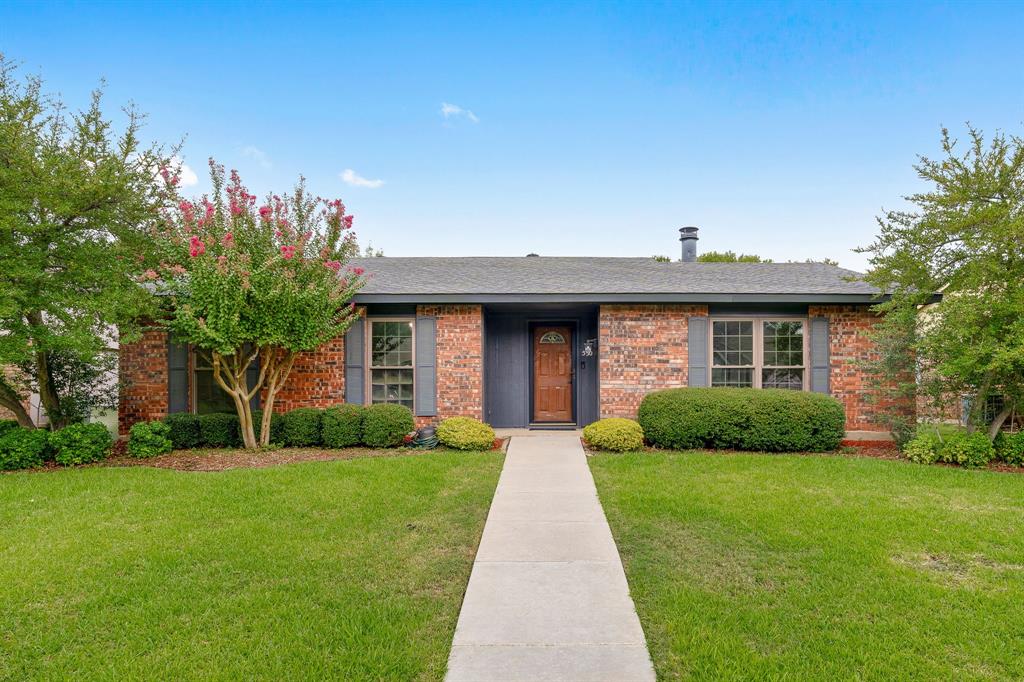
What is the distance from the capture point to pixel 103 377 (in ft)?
28.2

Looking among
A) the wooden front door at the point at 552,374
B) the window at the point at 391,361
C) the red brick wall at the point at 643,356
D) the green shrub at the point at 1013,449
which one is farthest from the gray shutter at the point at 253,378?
the green shrub at the point at 1013,449

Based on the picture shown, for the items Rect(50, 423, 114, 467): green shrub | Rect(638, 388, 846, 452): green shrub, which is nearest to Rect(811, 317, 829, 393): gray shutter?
Rect(638, 388, 846, 452): green shrub

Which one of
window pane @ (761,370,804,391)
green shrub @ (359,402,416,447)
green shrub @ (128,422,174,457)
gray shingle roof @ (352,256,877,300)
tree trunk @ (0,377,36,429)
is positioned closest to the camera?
tree trunk @ (0,377,36,429)

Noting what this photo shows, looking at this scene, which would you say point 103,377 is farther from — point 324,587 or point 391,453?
point 324,587

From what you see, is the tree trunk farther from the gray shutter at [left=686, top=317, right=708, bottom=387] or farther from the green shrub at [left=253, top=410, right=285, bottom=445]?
the gray shutter at [left=686, top=317, right=708, bottom=387]

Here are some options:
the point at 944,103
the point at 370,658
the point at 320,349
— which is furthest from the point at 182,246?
the point at 944,103

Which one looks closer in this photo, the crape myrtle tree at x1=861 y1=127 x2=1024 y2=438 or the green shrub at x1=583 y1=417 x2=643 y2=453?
the crape myrtle tree at x1=861 y1=127 x2=1024 y2=438

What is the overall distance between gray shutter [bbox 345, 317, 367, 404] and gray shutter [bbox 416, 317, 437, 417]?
1003mm

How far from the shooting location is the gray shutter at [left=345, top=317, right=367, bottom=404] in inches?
364

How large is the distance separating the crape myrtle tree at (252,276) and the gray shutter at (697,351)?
589 centimetres

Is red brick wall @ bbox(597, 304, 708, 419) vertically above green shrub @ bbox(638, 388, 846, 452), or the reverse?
red brick wall @ bbox(597, 304, 708, 419)

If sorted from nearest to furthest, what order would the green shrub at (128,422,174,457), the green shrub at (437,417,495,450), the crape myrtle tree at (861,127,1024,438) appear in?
the crape myrtle tree at (861,127,1024,438)
the green shrub at (128,422,174,457)
the green shrub at (437,417,495,450)

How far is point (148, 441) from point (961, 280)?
12357mm

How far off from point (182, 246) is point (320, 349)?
280 cm
